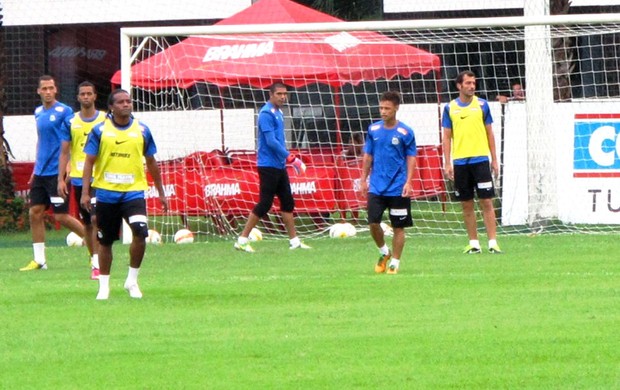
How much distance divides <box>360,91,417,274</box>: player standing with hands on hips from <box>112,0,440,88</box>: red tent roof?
8.34 m

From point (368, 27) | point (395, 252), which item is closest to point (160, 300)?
point (395, 252)

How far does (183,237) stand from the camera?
20.9m

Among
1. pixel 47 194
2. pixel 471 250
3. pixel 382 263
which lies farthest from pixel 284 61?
pixel 382 263

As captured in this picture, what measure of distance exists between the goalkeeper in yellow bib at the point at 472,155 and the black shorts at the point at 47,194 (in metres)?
4.59

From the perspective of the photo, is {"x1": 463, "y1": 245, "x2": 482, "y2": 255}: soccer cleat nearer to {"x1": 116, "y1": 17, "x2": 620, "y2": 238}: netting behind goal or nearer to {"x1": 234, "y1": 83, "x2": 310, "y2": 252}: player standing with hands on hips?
{"x1": 234, "y1": 83, "x2": 310, "y2": 252}: player standing with hands on hips

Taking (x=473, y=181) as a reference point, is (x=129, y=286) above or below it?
below

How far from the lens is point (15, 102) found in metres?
31.0

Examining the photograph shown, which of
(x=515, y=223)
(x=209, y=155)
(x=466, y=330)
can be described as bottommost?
(x=466, y=330)

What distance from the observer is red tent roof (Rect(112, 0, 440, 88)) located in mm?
23516

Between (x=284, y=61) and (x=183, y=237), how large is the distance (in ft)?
14.9

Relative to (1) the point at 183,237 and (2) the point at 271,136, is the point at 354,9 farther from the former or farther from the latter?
(2) the point at 271,136

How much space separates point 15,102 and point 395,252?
17.8 meters

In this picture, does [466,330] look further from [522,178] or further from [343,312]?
[522,178]

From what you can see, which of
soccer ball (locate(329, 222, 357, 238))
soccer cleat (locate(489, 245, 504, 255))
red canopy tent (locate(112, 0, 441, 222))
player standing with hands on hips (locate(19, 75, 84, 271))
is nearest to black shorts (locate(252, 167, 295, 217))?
soccer ball (locate(329, 222, 357, 238))
